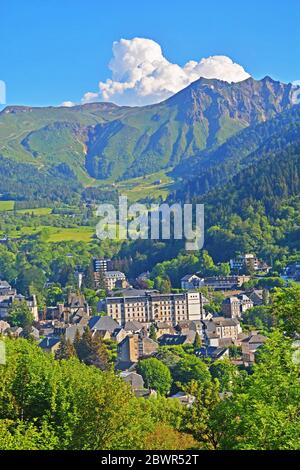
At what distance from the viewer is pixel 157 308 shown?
82188mm

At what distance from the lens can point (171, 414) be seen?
1216 inches

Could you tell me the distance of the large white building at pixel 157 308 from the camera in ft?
266

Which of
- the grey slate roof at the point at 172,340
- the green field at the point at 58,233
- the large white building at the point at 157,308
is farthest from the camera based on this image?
the green field at the point at 58,233

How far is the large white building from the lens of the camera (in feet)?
266

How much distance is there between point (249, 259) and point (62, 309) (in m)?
27.0

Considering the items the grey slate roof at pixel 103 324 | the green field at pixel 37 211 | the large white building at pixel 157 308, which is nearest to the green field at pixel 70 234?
the green field at pixel 37 211

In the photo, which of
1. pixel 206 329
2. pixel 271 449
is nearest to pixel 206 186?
pixel 206 329

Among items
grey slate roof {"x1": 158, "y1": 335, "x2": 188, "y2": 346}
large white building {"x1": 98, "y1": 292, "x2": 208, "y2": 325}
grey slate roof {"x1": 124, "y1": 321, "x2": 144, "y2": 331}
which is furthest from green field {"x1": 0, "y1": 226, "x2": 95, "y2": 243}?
grey slate roof {"x1": 158, "y1": 335, "x2": 188, "y2": 346}

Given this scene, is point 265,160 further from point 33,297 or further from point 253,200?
point 33,297

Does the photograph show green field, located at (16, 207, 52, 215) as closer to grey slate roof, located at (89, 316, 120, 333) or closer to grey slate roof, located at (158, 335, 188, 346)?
grey slate roof, located at (89, 316, 120, 333)

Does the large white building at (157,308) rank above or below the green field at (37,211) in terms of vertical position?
below

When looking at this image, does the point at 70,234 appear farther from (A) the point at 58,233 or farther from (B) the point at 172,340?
(B) the point at 172,340

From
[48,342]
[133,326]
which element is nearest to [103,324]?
[133,326]

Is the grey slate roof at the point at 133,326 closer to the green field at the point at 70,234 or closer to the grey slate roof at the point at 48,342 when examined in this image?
the grey slate roof at the point at 48,342
